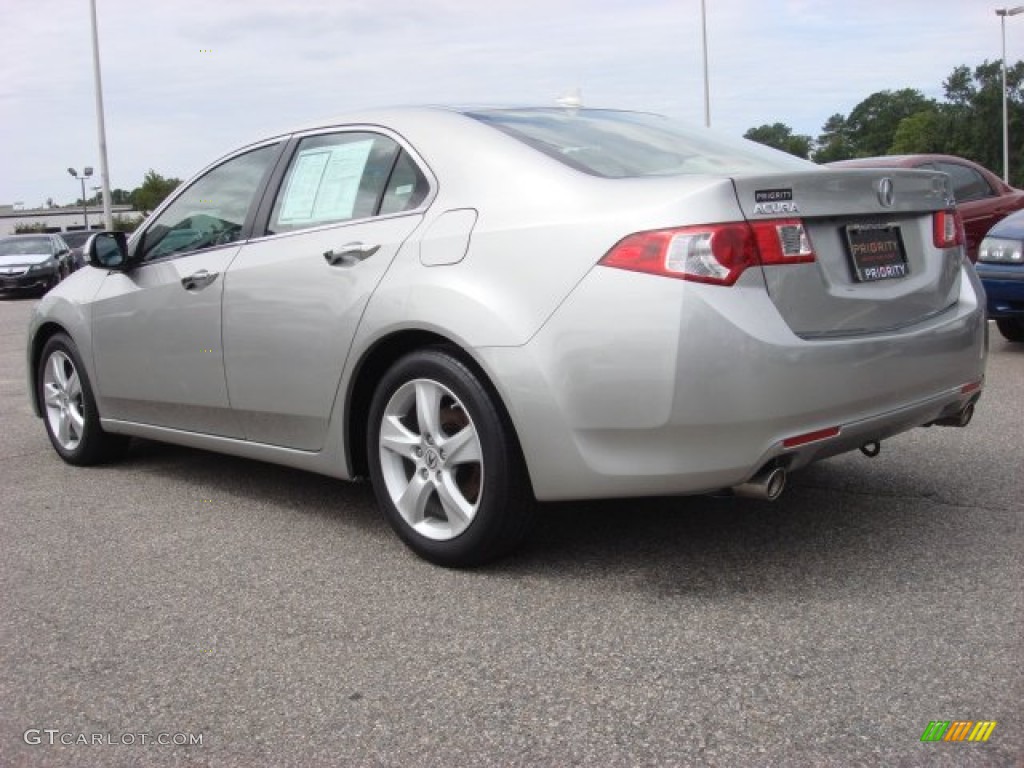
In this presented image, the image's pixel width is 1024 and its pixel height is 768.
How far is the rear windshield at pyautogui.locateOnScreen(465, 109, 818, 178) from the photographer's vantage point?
11.4 ft

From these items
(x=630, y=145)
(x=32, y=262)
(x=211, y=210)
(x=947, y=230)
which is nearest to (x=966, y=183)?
(x=947, y=230)

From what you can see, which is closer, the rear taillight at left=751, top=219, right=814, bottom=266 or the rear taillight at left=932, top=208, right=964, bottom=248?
the rear taillight at left=751, top=219, right=814, bottom=266

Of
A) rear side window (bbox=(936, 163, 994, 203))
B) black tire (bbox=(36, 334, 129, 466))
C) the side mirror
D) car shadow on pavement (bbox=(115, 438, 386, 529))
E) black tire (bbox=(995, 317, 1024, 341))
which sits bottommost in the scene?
black tire (bbox=(995, 317, 1024, 341))

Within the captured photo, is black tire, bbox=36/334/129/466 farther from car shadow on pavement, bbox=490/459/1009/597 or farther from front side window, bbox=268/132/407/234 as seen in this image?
car shadow on pavement, bbox=490/459/1009/597

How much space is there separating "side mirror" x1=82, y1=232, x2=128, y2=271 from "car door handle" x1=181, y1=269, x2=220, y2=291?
0.57 m

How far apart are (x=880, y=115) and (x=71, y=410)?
12398 cm

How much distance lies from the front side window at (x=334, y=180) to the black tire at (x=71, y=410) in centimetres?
176

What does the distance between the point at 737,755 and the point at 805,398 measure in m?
1.12

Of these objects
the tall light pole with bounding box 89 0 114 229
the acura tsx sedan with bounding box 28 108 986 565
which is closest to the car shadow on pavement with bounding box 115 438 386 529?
the acura tsx sedan with bounding box 28 108 986 565

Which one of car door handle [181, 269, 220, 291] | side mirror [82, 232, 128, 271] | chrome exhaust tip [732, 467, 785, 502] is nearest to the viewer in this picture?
chrome exhaust tip [732, 467, 785, 502]

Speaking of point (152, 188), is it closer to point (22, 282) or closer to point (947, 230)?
point (22, 282)

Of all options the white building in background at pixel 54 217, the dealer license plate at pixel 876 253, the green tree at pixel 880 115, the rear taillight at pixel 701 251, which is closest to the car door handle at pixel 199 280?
the rear taillight at pixel 701 251

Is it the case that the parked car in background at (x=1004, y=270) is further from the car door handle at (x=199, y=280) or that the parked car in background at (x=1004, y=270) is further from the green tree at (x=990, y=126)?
the green tree at (x=990, y=126)

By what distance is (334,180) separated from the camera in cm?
410
